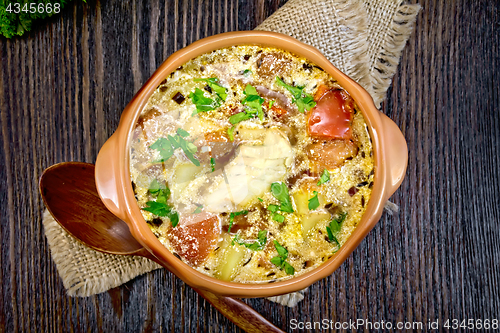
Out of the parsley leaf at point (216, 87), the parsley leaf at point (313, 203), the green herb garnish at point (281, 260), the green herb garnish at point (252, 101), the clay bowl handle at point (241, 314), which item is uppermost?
the parsley leaf at point (216, 87)

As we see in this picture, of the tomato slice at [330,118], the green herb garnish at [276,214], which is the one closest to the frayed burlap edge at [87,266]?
the green herb garnish at [276,214]

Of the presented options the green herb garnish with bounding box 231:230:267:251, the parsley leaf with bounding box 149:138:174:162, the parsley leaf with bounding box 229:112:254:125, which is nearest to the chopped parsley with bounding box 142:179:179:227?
the parsley leaf with bounding box 149:138:174:162

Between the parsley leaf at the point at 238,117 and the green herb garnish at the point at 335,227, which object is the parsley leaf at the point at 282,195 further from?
the parsley leaf at the point at 238,117

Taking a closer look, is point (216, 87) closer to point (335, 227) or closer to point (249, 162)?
point (249, 162)

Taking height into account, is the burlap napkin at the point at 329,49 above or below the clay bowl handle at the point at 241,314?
above

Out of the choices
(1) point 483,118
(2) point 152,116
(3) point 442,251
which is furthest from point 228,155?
(1) point 483,118

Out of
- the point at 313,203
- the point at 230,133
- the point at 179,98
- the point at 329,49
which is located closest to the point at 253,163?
Result: the point at 230,133

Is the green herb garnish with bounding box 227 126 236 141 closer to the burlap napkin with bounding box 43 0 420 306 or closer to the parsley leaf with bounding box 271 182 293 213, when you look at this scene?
the parsley leaf with bounding box 271 182 293 213
